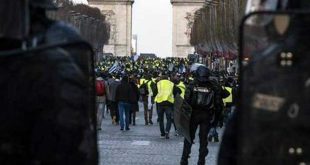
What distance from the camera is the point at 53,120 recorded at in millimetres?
4168

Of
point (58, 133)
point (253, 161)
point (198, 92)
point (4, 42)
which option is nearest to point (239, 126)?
point (253, 161)

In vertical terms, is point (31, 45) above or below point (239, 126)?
above

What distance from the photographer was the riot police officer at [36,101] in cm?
415

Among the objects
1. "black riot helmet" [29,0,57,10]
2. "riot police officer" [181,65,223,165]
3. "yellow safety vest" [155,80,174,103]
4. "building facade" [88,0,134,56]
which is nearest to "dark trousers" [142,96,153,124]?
"yellow safety vest" [155,80,174,103]

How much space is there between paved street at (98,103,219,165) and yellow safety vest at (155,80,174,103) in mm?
906

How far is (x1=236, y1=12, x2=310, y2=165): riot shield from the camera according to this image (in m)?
4.16

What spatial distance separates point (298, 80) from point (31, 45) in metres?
1.04

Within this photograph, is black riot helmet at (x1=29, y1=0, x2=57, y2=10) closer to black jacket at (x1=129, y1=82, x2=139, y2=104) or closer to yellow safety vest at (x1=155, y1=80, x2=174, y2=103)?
yellow safety vest at (x1=155, y1=80, x2=174, y2=103)

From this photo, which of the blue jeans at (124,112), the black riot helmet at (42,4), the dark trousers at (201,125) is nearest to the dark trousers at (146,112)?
the blue jeans at (124,112)

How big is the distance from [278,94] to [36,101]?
917 mm

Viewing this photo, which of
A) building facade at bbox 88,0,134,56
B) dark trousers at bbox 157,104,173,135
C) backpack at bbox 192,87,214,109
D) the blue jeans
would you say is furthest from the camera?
building facade at bbox 88,0,134,56

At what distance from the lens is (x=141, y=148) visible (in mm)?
21391

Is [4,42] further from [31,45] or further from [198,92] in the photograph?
[198,92]

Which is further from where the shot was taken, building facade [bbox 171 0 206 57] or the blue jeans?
building facade [bbox 171 0 206 57]
